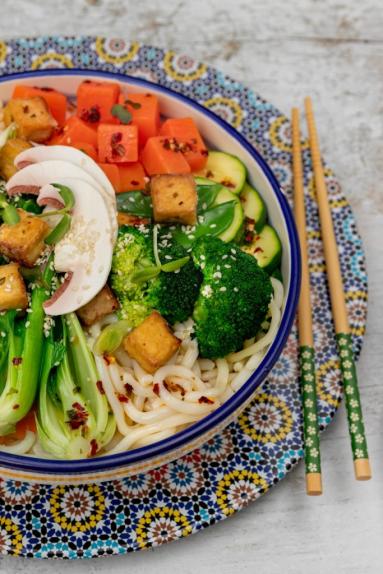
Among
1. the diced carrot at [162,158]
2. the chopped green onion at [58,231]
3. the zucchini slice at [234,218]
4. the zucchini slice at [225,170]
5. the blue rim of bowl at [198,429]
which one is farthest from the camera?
the zucchini slice at [225,170]

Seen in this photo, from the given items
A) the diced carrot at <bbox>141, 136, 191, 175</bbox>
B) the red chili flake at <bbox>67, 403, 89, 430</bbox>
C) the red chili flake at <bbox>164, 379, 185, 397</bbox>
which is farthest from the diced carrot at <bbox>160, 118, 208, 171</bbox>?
Answer: the red chili flake at <bbox>67, 403, 89, 430</bbox>

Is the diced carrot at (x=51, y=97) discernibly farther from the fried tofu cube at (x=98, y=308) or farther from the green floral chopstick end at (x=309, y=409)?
the green floral chopstick end at (x=309, y=409)

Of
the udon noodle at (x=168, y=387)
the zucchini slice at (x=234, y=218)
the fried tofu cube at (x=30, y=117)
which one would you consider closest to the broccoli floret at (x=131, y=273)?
the udon noodle at (x=168, y=387)

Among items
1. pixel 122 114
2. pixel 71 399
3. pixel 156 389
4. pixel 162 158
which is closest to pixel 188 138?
pixel 162 158

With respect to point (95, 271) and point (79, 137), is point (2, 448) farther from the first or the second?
point (79, 137)

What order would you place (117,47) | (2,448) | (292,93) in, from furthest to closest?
1. (292,93)
2. (117,47)
3. (2,448)

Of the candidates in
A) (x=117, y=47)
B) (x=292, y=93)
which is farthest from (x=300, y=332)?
(x=117, y=47)

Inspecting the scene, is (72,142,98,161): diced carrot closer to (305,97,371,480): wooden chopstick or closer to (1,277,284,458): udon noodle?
(1,277,284,458): udon noodle
